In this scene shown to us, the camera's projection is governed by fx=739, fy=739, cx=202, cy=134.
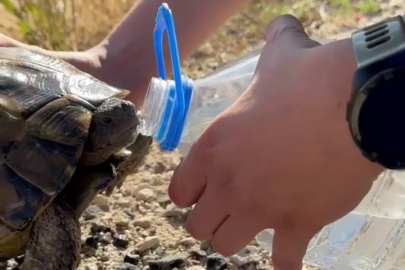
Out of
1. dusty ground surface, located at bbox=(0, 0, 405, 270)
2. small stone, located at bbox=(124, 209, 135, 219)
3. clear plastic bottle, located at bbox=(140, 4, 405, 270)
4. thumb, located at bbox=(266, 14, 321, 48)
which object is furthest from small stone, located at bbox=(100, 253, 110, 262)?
thumb, located at bbox=(266, 14, 321, 48)

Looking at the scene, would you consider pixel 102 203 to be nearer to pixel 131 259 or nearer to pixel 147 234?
pixel 147 234

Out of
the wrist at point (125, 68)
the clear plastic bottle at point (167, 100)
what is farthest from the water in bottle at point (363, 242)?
the clear plastic bottle at point (167, 100)

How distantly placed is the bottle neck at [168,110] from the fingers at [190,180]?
A: 110mm

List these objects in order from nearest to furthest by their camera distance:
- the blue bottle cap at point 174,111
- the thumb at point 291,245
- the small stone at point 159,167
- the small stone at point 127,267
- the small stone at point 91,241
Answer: the thumb at point 291,245 → the blue bottle cap at point 174,111 → the small stone at point 127,267 → the small stone at point 91,241 → the small stone at point 159,167

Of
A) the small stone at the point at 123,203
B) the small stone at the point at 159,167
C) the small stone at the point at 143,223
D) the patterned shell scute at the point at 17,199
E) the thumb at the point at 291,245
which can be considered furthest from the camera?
the small stone at the point at 159,167

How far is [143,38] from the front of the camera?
1967 millimetres

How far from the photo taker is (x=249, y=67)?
1625 millimetres

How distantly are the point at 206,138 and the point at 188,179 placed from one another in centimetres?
7

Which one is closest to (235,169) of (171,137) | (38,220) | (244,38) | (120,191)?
(171,137)

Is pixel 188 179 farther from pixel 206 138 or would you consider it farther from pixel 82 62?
pixel 82 62

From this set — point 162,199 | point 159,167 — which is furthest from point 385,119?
point 159,167

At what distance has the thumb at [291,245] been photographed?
1.04 metres

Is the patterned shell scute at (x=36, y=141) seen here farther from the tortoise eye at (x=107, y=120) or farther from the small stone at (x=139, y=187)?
the small stone at (x=139, y=187)

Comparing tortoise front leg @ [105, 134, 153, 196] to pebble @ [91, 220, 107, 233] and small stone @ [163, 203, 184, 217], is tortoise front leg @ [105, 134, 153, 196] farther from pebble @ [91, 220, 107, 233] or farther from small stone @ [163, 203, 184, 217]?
small stone @ [163, 203, 184, 217]
